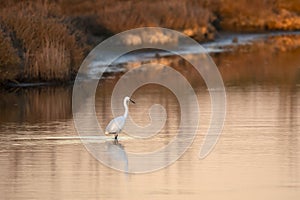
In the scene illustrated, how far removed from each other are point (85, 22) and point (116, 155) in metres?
18.7

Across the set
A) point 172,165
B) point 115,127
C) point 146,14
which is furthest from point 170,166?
point 146,14

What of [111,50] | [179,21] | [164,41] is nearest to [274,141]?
[111,50]

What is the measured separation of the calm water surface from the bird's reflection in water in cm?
13

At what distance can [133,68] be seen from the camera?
1021 inches

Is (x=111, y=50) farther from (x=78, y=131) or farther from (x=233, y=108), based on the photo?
(x=78, y=131)

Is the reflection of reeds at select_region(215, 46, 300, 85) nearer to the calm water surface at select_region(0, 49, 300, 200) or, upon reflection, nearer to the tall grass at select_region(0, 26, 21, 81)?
the calm water surface at select_region(0, 49, 300, 200)

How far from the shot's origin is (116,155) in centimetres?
1362

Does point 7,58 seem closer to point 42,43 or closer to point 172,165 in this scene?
point 42,43

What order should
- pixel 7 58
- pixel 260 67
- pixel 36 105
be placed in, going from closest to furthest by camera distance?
1. pixel 36 105
2. pixel 7 58
3. pixel 260 67

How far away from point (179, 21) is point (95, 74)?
12.1 m

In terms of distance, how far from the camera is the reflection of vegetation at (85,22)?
2256 cm

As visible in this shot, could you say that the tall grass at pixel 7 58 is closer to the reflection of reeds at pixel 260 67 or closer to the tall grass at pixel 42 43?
the tall grass at pixel 42 43

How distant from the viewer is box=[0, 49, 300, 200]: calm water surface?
11.2 m

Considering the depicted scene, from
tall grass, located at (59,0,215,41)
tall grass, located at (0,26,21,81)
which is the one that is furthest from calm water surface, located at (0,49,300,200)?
tall grass, located at (59,0,215,41)
